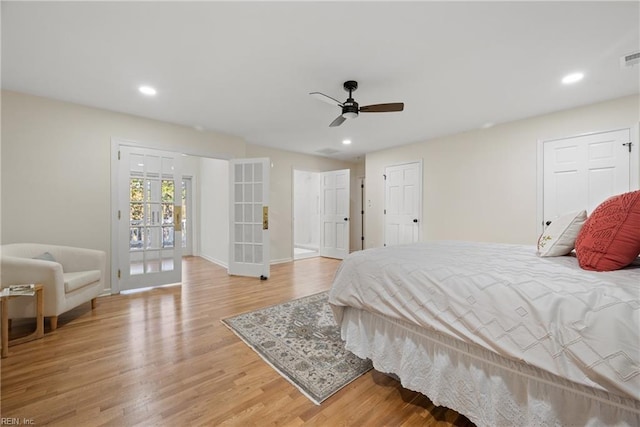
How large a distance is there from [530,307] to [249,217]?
13.3 ft

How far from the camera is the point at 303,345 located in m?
2.11

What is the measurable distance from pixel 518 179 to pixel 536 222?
2.18 feet

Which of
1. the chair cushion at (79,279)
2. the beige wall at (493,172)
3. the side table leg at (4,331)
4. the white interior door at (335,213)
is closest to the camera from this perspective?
the side table leg at (4,331)

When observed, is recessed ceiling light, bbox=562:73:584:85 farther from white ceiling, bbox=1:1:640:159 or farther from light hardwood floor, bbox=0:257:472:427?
light hardwood floor, bbox=0:257:472:427

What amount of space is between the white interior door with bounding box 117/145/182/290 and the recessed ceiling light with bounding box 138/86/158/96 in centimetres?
104

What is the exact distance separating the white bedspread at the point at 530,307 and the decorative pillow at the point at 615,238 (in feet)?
0.22

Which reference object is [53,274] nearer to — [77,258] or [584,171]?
[77,258]

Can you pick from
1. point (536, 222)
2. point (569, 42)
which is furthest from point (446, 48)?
point (536, 222)

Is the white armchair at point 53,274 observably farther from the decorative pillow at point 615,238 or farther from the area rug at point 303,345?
the decorative pillow at point 615,238

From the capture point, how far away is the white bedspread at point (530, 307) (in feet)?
2.89

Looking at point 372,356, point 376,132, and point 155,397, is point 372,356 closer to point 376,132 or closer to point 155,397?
point 155,397

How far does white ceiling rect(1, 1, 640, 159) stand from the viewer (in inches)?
67.3

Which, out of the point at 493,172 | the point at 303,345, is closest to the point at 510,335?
the point at 303,345

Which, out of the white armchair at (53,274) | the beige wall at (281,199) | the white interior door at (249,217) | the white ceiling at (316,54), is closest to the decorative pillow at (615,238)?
the white ceiling at (316,54)
